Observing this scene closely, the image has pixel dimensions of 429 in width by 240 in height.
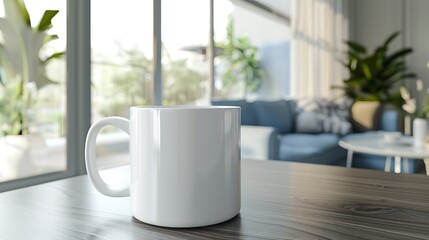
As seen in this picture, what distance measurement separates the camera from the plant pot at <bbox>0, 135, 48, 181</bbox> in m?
1.68

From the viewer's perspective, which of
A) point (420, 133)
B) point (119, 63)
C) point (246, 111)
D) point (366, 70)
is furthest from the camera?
point (366, 70)

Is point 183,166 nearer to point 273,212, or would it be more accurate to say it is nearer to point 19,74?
point 273,212

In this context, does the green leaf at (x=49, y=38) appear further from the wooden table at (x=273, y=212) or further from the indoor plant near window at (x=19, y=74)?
the wooden table at (x=273, y=212)

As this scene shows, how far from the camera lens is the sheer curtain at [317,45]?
4.68m

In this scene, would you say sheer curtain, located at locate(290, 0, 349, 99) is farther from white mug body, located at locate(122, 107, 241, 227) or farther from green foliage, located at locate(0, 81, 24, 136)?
white mug body, located at locate(122, 107, 241, 227)

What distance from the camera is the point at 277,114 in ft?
11.5

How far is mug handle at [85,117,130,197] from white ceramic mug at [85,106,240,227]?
40 millimetres

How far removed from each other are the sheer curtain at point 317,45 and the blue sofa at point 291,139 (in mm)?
977

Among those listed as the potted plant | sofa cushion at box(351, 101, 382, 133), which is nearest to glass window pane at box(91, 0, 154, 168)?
sofa cushion at box(351, 101, 382, 133)

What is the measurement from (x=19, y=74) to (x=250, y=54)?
367cm

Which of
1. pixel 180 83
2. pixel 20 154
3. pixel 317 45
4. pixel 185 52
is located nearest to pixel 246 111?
pixel 180 83

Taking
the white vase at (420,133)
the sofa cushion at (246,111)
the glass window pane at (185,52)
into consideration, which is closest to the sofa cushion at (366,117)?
the sofa cushion at (246,111)

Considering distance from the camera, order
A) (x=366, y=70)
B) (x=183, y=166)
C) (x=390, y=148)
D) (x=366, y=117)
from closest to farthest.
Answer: (x=183, y=166), (x=390, y=148), (x=366, y=117), (x=366, y=70)

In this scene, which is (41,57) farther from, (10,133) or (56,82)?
(10,133)
